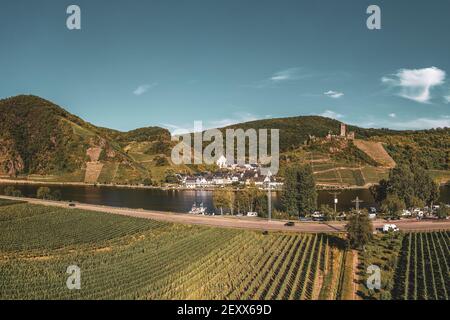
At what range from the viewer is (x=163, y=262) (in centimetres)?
3750

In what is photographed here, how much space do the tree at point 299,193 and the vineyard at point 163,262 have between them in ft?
56.3

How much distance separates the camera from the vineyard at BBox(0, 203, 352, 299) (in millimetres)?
29875

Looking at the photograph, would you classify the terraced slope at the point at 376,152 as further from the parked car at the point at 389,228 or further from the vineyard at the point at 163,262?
the vineyard at the point at 163,262

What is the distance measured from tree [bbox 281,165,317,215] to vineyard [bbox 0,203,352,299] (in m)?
17.2

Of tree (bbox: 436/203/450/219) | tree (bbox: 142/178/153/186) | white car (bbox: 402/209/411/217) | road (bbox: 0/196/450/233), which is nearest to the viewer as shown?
road (bbox: 0/196/450/233)

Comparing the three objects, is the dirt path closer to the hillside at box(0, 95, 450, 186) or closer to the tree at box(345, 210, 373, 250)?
the tree at box(345, 210, 373, 250)

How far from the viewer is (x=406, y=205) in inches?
2805

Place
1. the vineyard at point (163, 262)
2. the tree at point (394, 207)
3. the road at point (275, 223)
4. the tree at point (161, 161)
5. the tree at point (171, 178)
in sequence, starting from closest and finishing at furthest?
the vineyard at point (163, 262) → the road at point (275, 223) → the tree at point (394, 207) → the tree at point (171, 178) → the tree at point (161, 161)

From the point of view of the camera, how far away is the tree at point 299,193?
216 ft

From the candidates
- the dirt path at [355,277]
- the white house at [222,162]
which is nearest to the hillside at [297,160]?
the white house at [222,162]

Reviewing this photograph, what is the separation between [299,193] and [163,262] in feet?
111

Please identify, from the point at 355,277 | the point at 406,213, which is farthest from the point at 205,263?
the point at 406,213

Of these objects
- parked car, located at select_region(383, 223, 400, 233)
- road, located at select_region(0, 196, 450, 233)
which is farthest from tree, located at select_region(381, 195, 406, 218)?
parked car, located at select_region(383, 223, 400, 233)
